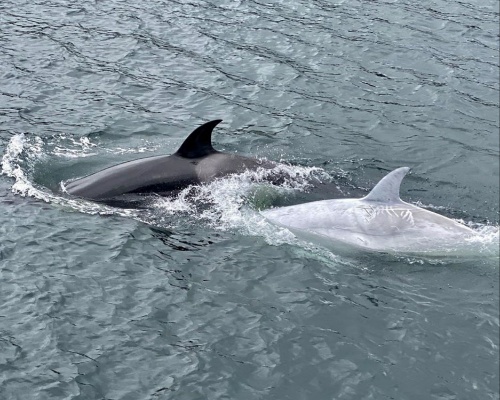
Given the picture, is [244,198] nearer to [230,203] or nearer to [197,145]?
[230,203]

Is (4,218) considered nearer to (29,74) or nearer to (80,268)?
(80,268)

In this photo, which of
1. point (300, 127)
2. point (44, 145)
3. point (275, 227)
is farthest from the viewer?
point (300, 127)

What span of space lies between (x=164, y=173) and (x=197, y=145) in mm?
792

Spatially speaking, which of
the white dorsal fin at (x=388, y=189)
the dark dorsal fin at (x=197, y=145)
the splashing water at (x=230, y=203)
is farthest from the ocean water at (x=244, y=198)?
the white dorsal fin at (x=388, y=189)

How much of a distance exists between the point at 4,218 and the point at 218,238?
3.81m

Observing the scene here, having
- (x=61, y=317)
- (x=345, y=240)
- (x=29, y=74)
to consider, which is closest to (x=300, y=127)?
(x=345, y=240)

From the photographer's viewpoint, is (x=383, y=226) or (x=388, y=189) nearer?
(x=383, y=226)

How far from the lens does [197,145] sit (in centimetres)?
1647

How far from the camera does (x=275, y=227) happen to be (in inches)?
619

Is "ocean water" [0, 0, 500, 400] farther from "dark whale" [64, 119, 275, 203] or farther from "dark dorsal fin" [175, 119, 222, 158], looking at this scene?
"dark dorsal fin" [175, 119, 222, 158]

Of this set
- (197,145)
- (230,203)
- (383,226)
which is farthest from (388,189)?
(197,145)

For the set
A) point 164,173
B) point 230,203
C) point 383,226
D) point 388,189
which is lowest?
point 230,203

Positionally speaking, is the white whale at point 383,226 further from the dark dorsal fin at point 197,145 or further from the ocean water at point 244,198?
the dark dorsal fin at point 197,145

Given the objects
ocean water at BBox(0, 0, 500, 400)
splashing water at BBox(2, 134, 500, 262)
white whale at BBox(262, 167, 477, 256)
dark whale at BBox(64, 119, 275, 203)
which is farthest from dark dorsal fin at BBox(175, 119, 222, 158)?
white whale at BBox(262, 167, 477, 256)
